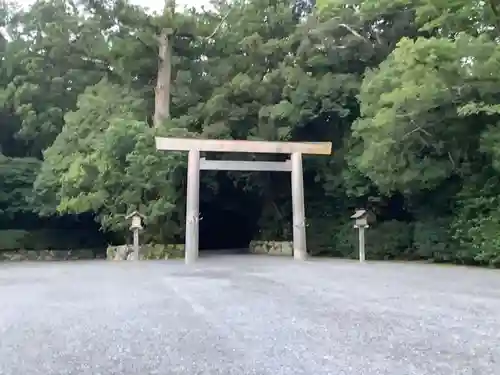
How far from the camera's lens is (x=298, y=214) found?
1280 cm

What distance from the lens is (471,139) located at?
437 inches

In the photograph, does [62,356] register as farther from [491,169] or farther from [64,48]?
[64,48]

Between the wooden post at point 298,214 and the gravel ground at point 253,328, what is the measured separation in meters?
5.29

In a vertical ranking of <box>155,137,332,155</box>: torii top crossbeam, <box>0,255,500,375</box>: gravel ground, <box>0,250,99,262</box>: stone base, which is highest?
<box>155,137,332,155</box>: torii top crossbeam

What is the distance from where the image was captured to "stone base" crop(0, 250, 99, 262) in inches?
648

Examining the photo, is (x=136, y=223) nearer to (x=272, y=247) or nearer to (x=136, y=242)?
(x=136, y=242)

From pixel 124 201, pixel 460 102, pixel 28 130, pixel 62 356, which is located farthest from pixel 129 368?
pixel 28 130

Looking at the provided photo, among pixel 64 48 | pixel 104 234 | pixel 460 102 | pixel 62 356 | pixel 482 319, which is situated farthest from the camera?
pixel 104 234

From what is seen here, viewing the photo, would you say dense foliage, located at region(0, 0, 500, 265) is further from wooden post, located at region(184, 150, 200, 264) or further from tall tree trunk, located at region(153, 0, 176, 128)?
wooden post, located at region(184, 150, 200, 264)

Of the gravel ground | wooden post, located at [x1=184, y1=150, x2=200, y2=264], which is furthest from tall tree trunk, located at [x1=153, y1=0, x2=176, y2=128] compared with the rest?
the gravel ground

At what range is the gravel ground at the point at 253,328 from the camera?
3.03 m

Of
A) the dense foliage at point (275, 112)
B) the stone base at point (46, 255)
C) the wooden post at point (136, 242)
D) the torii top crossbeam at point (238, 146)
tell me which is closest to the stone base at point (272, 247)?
the dense foliage at point (275, 112)

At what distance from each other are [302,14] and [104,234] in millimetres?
8582

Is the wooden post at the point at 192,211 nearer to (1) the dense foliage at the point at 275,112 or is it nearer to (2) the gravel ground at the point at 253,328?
(1) the dense foliage at the point at 275,112
